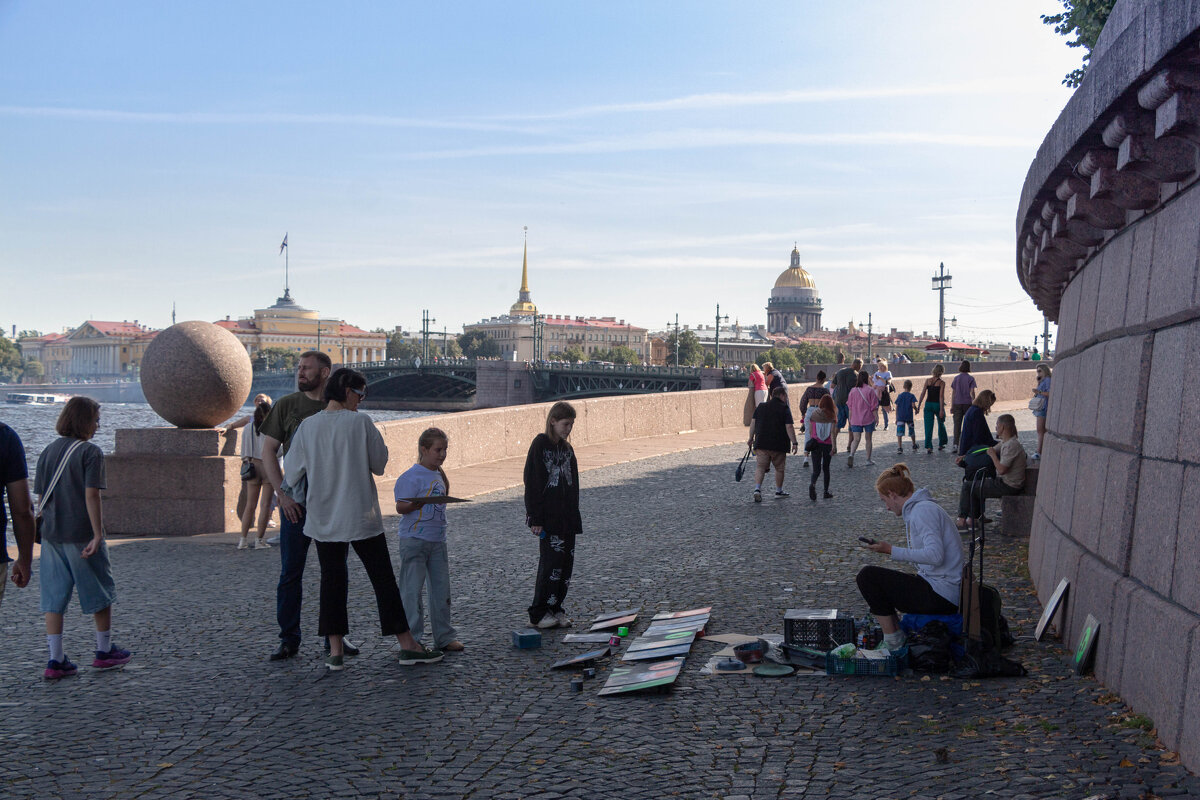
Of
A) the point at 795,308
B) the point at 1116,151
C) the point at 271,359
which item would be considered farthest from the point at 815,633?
the point at 795,308

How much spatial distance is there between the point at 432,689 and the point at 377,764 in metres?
0.98

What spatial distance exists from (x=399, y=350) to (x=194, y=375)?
154m

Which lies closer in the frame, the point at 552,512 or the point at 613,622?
the point at 613,622

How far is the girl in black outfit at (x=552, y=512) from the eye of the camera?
6156 mm

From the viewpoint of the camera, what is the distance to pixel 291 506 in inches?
216

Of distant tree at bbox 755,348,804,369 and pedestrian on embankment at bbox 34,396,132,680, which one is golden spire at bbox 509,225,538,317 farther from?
pedestrian on embankment at bbox 34,396,132,680

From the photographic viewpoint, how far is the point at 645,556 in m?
8.22

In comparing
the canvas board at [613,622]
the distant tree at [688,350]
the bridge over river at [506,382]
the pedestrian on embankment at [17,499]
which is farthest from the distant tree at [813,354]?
the pedestrian on embankment at [17,499]

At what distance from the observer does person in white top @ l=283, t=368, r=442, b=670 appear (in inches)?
208

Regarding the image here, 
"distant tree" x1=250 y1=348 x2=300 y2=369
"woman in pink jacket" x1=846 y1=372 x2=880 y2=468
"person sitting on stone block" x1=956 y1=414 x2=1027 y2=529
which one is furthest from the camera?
"distant tree" x1=250 y1=348 x2=300 y2=369

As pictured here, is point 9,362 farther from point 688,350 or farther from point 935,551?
point 935,551

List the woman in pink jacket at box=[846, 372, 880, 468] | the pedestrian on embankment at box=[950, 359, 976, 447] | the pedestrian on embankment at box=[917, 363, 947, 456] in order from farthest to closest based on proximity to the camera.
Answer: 1. the pedestrian on embankment at box=[917, 363, 947, 456]
2. the pedestrian on embankment at box=[950, 359, 976, 447]
3. the woman in pink jacket at box=[846, 372, 880, 468]

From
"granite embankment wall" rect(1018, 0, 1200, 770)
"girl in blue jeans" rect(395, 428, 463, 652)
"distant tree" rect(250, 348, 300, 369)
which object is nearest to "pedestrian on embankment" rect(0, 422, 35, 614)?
"girl in blue jeans" rect(395, 428, 463, 652)

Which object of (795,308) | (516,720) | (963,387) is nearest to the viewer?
(516,720)
